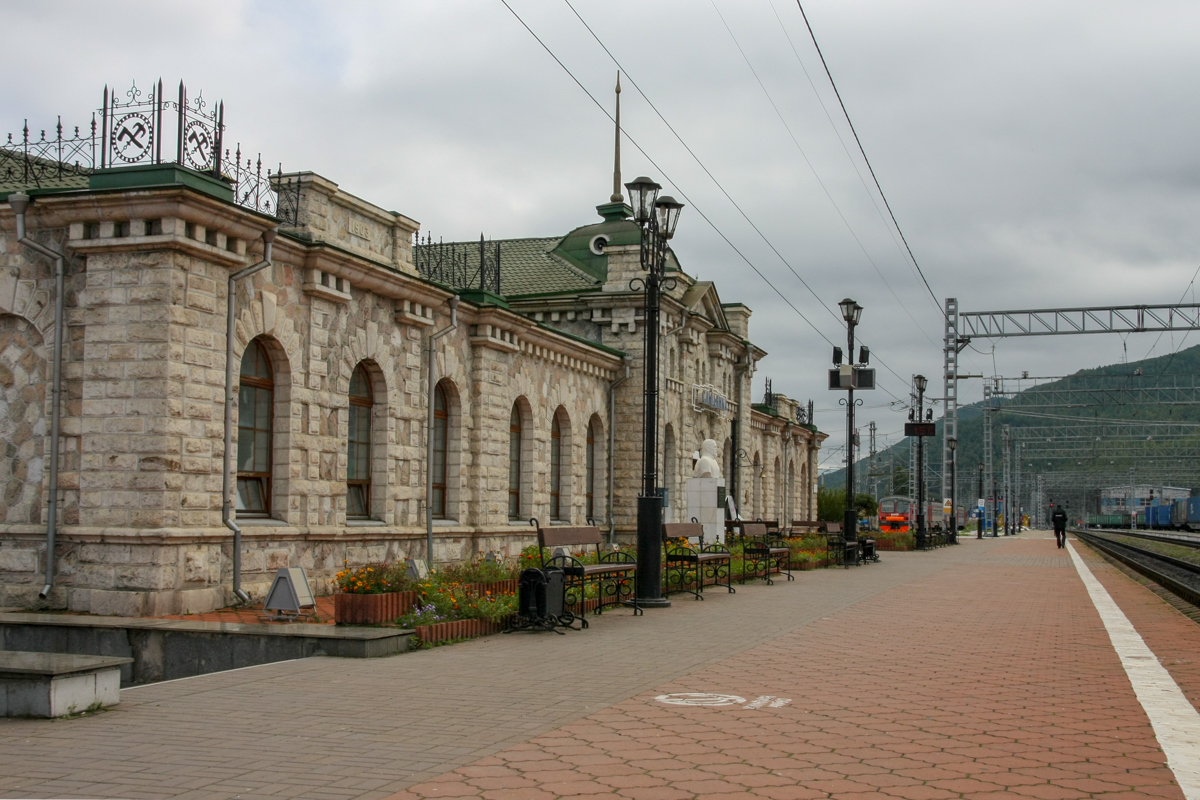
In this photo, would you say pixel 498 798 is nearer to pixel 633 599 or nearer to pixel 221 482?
pixel 221 482

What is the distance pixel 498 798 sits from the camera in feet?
18.3

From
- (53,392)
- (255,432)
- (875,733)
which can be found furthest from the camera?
(255,432)

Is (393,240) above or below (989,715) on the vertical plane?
above

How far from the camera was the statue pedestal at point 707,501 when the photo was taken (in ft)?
85.7

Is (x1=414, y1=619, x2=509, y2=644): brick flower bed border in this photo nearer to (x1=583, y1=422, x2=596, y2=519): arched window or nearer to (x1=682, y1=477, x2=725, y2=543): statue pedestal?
(x1=682, y1=477, x2=725, y2=543): statue pedestal

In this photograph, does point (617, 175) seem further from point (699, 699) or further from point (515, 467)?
point (699, 699)

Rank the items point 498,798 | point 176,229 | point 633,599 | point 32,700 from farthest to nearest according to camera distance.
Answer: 1. point 633,599
2. point 176,229
3. point 32,700
4. point 498,798

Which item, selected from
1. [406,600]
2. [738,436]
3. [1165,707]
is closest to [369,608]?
[406,600]

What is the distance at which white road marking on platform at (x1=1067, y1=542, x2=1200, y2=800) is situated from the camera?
638 cm

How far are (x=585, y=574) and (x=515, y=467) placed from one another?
921 cm

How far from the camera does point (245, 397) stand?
1442 cm

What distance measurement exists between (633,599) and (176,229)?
24.5 feet

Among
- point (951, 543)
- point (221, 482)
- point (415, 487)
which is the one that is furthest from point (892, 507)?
point (221, 482)

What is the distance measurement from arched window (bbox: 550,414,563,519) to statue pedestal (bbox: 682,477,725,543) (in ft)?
9.99
